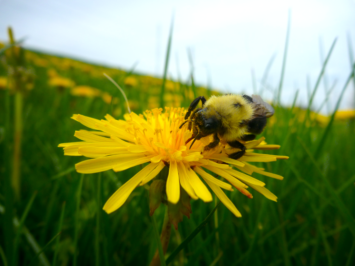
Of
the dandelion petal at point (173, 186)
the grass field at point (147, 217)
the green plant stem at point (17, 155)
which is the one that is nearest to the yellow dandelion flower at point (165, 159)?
the dandelion petal at point (173, 186)

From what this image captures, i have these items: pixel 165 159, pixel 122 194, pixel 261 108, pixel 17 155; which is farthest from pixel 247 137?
pixel 17 155

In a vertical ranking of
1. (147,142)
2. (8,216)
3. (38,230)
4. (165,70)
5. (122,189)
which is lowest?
(38,230)

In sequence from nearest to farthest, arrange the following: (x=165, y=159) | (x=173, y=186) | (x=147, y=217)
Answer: (x=173, y=186) < (x=165, y=159) < (x=147, y=217)

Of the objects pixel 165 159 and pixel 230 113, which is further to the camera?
pixel 230 113

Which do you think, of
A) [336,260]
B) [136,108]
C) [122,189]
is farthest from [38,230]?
[136,108]

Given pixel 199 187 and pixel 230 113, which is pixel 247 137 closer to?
pixel 230 113

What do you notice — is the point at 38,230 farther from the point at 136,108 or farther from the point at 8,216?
the point at 136,108
